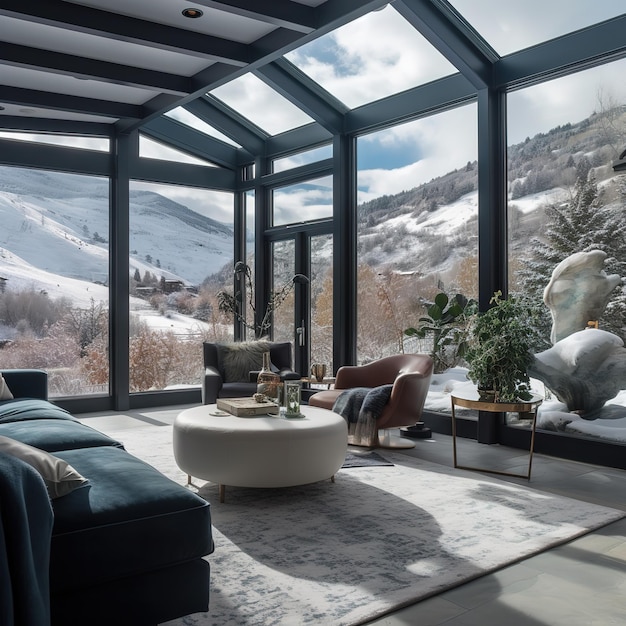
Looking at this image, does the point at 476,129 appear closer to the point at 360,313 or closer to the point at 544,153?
the point at 544,153

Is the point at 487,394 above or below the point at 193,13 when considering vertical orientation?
below

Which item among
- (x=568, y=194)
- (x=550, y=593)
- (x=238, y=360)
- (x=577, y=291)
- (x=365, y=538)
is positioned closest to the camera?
(x=550, y=593)

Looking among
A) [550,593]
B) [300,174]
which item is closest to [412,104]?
[300,174]

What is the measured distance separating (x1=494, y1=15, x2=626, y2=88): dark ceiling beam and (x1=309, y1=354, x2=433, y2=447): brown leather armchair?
246 cm

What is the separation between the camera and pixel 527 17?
5.25m

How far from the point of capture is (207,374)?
6.38 metres

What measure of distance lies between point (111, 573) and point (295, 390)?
226 cm

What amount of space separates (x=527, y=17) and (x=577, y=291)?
7.35 ft

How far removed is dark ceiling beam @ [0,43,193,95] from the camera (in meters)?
5.36

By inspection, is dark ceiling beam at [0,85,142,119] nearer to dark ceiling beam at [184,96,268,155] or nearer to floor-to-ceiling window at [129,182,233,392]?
dark ceiling beam at [184,96,268,155]

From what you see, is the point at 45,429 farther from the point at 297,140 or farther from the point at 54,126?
the point at 297,140

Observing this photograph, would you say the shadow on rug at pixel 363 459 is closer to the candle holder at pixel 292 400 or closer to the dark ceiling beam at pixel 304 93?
the candle holder at pixel 292 400

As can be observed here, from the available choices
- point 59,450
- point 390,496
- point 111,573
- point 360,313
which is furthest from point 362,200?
point 111,573

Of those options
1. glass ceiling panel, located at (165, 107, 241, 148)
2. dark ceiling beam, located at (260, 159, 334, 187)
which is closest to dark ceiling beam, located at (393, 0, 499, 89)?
dark ceiling beam, located at (260, 159, 334, 187)
